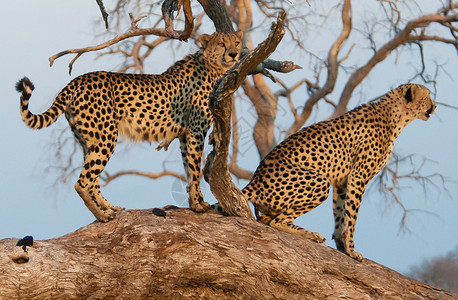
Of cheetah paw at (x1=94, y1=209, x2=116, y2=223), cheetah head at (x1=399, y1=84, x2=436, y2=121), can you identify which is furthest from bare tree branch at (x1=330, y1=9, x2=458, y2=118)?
cheetah paw at (x1=94, y1=209, x2=116, y2=223)

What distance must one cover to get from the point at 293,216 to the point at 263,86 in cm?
630

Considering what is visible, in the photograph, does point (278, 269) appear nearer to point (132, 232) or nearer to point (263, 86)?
point (132, 232)

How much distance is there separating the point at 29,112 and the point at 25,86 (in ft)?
0.86

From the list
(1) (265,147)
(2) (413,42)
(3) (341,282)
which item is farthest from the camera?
(2) (413,42)

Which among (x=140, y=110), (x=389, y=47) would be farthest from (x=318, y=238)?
(x=389, y=47)

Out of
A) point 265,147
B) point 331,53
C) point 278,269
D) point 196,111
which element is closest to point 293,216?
point 278,269

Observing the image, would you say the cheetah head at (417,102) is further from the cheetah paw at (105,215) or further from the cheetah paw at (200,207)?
the cheetah paw at (105,215)

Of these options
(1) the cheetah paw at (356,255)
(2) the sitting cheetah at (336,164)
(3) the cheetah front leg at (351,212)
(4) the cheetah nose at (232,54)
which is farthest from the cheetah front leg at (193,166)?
(1) the cheetah paw at (356,255)

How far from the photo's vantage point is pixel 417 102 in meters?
6.58

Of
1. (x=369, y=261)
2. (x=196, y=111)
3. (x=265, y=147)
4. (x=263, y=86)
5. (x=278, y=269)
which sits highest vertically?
(x=263, y=86)

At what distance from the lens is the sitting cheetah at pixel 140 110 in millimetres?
5344

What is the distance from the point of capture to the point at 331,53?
12.6 metres

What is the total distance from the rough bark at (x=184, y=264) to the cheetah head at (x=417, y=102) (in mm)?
1849

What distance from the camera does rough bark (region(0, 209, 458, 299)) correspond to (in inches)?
203
